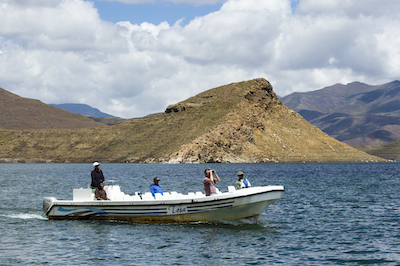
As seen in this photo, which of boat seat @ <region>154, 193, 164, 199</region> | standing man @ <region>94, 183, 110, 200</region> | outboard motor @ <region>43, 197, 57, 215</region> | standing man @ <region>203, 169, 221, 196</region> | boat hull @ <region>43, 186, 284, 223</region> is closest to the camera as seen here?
boat hull @ <region>43, 186, 284, 223</region>

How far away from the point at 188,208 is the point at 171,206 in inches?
33.9

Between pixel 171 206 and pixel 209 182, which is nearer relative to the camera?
pixel 209 182

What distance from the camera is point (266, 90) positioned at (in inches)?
6811

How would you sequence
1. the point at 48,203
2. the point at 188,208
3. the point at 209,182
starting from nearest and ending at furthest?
the point at 209,182, the point at 188,208, the point at 48,203

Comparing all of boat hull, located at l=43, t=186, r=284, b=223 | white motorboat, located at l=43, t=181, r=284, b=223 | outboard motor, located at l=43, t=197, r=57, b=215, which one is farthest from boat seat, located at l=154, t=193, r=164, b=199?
outboard motor, located at l=43, t=197, r=57, b=215

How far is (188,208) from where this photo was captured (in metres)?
22.5

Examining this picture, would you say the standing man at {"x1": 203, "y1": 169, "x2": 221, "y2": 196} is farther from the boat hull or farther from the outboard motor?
the outboard motor

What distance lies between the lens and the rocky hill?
13775 centimetres

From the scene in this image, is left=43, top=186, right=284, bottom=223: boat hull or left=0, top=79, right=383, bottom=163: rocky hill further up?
left=0, top=79, right=383, bottom=163: rocky hill

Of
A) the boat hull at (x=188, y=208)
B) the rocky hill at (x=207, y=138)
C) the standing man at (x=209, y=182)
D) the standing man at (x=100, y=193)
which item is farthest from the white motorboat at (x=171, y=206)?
the rocky hill at (x=207, y=138)

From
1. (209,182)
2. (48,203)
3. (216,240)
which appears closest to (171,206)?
(209,182)

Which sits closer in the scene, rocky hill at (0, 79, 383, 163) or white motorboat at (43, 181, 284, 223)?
white motorboat at (43, 181, 284, 223)

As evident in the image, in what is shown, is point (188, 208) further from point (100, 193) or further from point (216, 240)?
point (100, 193)

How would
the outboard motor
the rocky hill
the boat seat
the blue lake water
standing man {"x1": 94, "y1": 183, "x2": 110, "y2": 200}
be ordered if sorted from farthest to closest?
1. the rocky hill
2. the outboard motor
3. standing man {"x1": 94, "y1": 183, "x2": 110, "y2": 200}
4. the boat seat
5. the blue lake water
